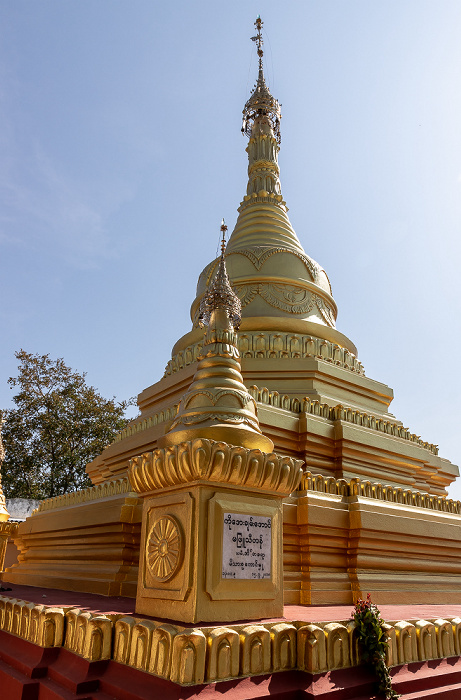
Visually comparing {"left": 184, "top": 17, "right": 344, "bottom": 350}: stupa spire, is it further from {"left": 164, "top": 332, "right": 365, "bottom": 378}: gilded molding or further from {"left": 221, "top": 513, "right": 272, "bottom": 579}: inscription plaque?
{"left": 221, "top": 513, "right": 272, "bottom": 579}: inscription plaque

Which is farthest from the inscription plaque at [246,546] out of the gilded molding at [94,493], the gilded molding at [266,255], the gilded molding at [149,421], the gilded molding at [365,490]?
the gilded molding at [266,255]

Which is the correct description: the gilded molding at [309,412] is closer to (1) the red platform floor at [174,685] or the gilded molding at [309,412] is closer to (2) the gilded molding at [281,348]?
(2) the gilded molding at [281,348]

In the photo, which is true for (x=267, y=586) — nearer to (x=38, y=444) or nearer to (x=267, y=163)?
(x=267, y=163)

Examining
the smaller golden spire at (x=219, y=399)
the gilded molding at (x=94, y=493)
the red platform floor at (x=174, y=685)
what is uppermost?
the smaller golden spire at (x=219, y=399)

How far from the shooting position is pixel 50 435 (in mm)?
24875

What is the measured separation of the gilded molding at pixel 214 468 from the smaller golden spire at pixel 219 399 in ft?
1.48

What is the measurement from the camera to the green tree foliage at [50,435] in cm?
2478

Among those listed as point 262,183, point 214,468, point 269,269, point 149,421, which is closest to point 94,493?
point 149,421

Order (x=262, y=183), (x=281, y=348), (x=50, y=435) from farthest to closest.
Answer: (x=50, y=435), (x=262, y=183), (x=281, y=348)

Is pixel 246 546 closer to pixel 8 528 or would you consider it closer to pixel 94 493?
pixel 94 493

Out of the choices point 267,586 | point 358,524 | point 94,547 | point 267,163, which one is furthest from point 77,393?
point 267,586

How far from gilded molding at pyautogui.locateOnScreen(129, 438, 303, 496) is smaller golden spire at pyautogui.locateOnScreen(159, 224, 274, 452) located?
1.48 ft

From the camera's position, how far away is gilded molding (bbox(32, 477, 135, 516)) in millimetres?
7687

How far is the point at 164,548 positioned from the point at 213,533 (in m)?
0.49
